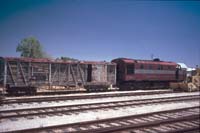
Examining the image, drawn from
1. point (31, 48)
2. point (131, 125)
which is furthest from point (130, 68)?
point (31, 48)

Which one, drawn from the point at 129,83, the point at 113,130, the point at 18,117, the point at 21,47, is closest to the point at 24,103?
the point at 18,117

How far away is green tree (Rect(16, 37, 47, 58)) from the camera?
8781cm

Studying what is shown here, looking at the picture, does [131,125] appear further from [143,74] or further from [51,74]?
[143,74]

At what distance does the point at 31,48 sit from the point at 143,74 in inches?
2786

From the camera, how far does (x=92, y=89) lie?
78.8 feet

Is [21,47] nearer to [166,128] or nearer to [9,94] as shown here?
[9,94]

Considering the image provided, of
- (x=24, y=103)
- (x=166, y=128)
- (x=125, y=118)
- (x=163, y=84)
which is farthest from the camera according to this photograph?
(x=163, y=84)

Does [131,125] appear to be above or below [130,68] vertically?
below

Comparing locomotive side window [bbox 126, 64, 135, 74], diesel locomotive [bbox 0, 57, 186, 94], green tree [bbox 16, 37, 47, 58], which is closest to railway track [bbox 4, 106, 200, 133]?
diesel locomotive [bbox 0, 57, 186, 94]

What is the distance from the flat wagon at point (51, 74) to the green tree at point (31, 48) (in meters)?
67.7

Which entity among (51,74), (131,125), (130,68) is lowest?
(131,125)

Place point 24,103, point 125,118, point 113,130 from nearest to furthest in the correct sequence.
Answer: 1. point 113,130
2. point 125,118
3. point 24,103

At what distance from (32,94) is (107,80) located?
872cm

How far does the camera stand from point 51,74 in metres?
21.4
